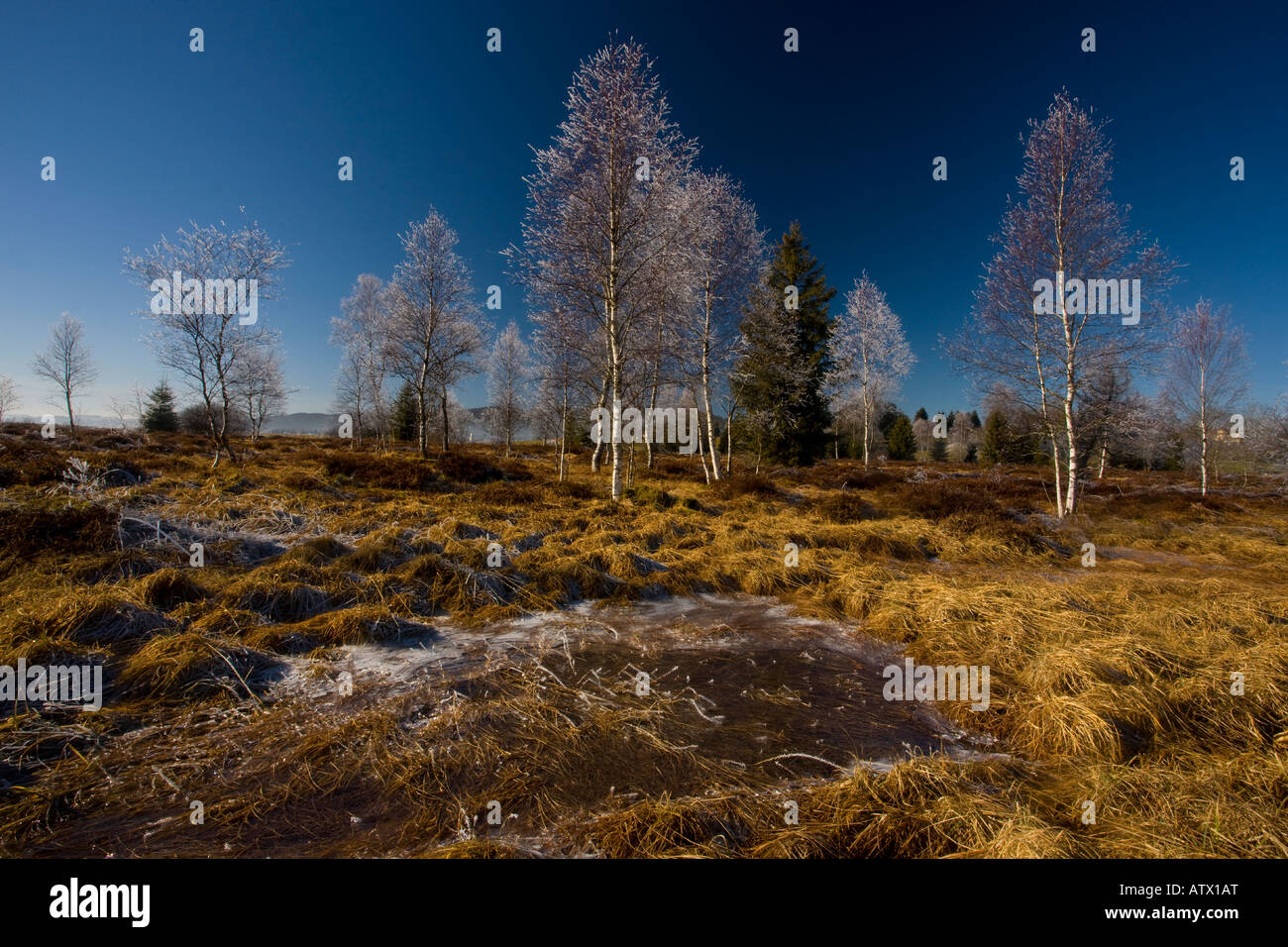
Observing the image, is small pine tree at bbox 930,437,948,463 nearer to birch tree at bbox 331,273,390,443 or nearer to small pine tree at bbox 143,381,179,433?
birch tree at bbox 331,273,390,443

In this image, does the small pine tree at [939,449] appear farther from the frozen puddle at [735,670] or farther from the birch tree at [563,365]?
the frozen puddle at [735,670]

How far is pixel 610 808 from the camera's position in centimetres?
220

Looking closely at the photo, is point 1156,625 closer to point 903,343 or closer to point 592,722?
point 592,722

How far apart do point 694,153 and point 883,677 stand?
12.4 meters

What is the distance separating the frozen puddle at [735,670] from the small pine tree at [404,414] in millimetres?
38426

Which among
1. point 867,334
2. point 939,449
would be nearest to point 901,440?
point 939,449

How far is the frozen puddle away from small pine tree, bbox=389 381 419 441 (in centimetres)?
3843

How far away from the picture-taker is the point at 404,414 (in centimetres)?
3819

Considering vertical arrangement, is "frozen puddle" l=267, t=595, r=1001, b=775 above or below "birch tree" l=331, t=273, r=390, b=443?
below

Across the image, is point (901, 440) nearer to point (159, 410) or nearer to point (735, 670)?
point (735, 670)

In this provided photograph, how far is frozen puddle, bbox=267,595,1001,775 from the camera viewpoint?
2809mm

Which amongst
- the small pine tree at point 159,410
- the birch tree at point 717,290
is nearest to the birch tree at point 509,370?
the birch tree at point 717,290

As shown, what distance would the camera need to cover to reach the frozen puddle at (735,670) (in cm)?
281

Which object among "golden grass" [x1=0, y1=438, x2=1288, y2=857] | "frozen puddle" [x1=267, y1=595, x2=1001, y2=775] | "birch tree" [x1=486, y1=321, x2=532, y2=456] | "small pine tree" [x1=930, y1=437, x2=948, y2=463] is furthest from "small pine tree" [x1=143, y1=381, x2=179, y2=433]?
"small pine tree" [x1=930, y1=437, x2=948, y2=463]
